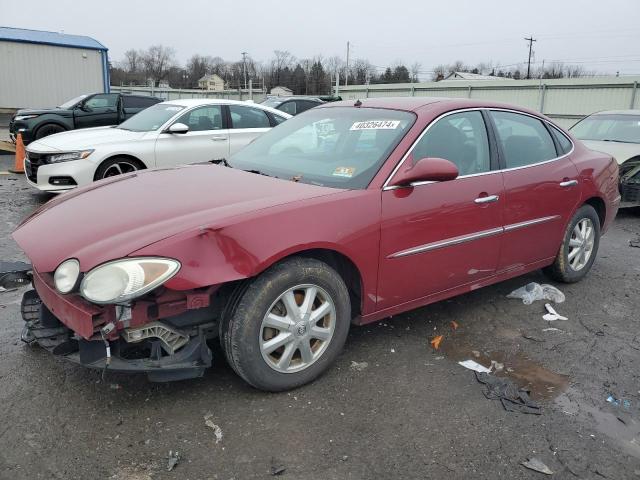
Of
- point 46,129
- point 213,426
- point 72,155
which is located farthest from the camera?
point 46,129

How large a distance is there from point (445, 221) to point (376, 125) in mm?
817

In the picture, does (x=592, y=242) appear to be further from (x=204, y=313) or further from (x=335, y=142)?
(x=204, y=313)

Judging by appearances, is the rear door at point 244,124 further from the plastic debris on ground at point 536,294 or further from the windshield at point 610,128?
the windshield at point 610,128

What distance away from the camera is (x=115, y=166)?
24.7 ft

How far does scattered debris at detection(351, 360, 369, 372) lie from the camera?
10.9ft

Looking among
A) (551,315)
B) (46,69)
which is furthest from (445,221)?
(46,69)

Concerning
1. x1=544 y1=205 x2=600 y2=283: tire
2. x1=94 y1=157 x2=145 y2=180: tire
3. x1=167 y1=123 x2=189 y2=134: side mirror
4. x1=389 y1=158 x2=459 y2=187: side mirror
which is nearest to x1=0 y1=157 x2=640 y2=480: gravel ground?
x1=544 y1=205 x2=600 y2=283: tire

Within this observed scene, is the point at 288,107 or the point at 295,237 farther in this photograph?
the point at 288,107

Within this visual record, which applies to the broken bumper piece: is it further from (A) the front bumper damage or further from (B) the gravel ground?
(B) the gravel ground

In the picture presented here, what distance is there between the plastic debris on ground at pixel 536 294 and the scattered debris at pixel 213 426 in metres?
2.91

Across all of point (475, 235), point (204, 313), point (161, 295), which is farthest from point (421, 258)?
point (161, 295)

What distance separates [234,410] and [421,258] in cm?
149

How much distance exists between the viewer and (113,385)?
3.05 m

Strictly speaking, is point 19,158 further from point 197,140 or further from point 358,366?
point 358,366
